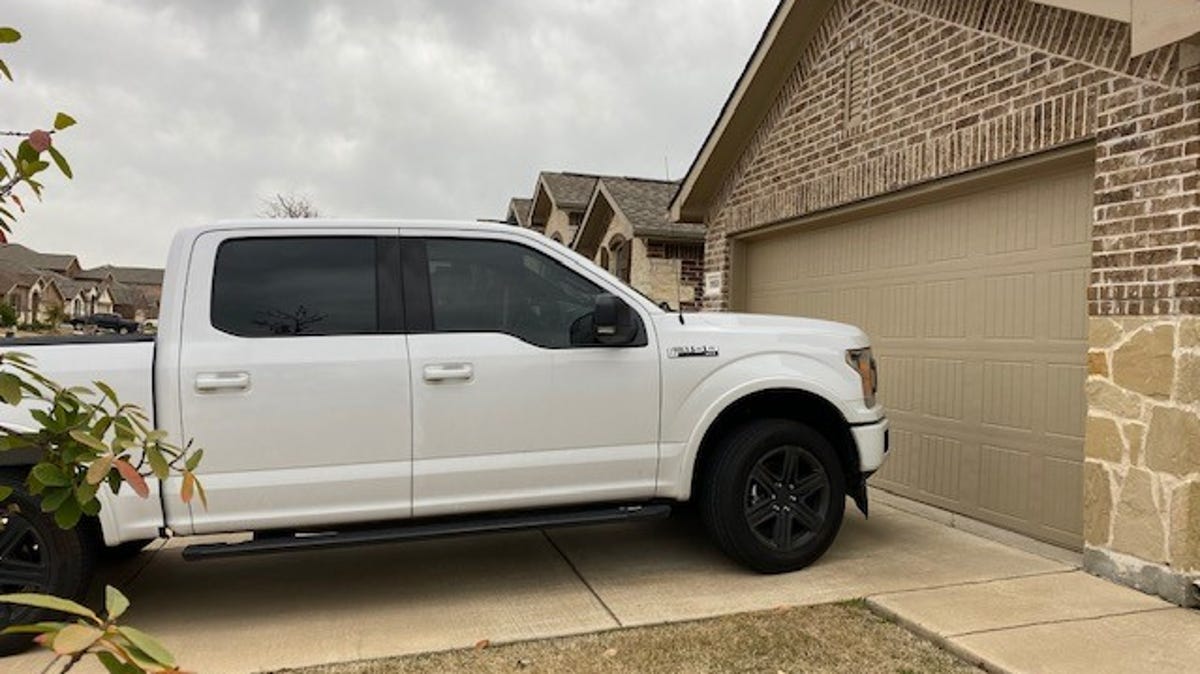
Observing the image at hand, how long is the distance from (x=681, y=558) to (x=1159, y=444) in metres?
2.73

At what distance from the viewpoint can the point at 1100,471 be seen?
4691mm

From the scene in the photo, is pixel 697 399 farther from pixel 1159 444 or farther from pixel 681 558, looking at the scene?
pixel 1159 444

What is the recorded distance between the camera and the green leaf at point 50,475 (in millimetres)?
1454

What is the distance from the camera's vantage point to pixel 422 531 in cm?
430

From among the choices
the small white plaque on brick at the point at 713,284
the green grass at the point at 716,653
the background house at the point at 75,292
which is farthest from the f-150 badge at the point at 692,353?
the background house at the point at 75,292

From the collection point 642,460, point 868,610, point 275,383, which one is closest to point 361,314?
point 275,383

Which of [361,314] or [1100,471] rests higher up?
[361,314]

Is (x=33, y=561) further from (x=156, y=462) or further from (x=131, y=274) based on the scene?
(x=131, y=274)

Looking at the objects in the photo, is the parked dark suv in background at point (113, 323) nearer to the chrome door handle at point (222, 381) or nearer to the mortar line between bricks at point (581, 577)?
the chrome door handle at point (222, 381)

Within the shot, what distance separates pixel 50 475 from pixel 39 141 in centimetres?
59

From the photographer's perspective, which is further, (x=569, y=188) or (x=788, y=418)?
(x=569, y=188)

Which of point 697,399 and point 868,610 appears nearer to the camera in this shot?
point 868,610

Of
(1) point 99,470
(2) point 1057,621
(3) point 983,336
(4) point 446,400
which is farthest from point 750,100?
(1) point 99,470

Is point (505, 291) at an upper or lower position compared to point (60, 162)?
lower
